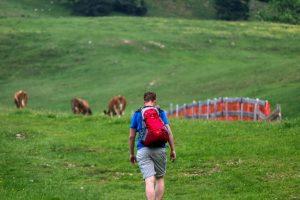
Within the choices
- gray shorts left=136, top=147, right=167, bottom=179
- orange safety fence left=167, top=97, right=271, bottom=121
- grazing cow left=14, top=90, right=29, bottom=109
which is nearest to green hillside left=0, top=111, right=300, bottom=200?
gray shorts left=136, top=147, right=167, bottom=179

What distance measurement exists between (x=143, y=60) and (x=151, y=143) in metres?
48.7

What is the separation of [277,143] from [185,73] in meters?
35.7

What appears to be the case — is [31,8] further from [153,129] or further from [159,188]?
[153,129]

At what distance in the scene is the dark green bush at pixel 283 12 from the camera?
86.1 metres

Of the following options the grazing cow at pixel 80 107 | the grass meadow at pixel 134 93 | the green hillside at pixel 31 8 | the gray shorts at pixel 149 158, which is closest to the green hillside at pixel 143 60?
the grass meadow at pixel 134 93

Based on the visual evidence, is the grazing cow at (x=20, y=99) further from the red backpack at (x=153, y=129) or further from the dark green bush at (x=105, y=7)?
the dark green bush at (x=105, y=7)

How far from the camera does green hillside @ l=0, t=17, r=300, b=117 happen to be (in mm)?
50531

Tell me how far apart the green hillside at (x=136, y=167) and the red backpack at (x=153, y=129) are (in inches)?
104

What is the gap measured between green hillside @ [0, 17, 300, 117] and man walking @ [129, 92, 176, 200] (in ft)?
77.9

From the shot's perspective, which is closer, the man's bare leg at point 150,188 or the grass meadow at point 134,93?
the man's bare leg at point 150,188

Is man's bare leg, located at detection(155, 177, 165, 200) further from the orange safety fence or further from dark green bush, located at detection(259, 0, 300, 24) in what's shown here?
dark green bush, located at detection(259, 0, 300, 24)

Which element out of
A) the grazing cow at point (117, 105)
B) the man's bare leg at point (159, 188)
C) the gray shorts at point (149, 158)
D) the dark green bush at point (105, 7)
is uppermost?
the gray shorts at point (149, 158)

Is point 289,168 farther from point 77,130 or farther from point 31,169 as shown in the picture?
point 77,130

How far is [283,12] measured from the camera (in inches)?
3477
